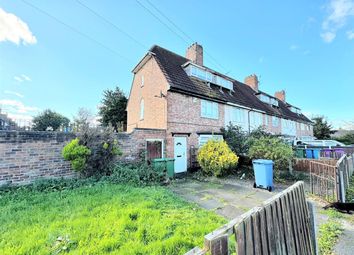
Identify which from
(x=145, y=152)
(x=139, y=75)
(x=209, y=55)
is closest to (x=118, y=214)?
(x=145, y=152)

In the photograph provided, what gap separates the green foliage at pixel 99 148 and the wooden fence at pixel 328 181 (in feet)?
27.9

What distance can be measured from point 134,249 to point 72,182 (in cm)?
539

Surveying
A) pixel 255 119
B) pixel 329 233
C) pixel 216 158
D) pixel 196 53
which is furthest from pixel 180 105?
pixel 255 119

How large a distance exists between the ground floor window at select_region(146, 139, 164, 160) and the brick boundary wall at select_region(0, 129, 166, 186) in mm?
3797

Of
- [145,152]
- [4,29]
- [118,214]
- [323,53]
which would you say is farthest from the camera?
[323,53]

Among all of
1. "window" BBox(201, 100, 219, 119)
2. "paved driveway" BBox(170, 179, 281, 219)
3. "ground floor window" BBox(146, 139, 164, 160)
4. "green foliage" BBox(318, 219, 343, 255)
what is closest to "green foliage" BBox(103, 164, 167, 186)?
"paved driveway" BBox(170, 179, 281, 219)

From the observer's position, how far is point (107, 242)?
2.99m

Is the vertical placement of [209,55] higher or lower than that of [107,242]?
higher

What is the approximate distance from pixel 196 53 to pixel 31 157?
47.9 ft

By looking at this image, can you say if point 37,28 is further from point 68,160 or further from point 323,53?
point 323,53

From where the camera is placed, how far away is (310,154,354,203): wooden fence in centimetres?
584

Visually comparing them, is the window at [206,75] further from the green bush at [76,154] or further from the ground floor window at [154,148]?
the green bush at [76,154]

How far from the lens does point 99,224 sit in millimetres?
3619

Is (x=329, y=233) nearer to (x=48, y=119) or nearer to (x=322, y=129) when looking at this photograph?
(x=48, y=119)
